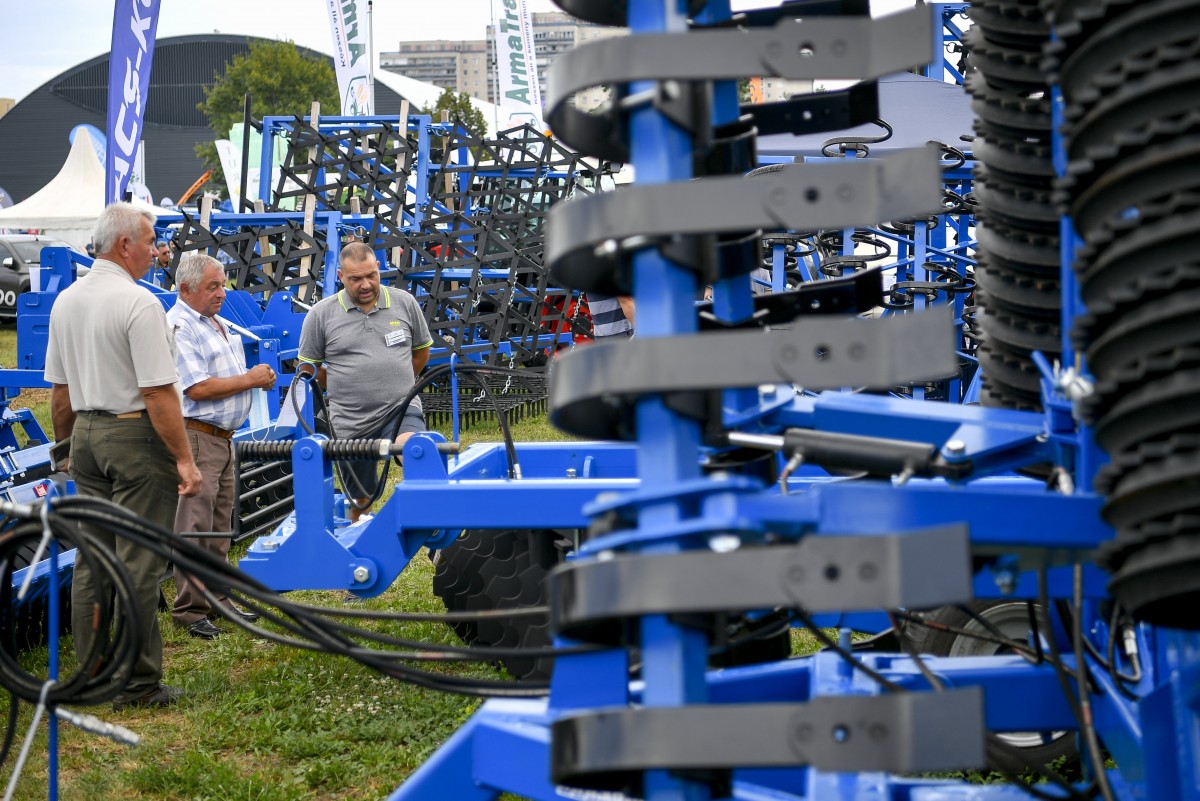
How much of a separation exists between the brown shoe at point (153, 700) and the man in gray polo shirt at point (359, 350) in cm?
158

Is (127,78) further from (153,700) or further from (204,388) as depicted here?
(153,700)

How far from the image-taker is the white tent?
104 feet

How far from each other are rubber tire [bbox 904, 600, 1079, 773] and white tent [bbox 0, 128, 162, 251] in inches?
1168

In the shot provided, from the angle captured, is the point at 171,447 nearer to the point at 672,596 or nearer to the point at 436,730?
the point at 436,730

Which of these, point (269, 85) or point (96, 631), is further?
point (269, 85)

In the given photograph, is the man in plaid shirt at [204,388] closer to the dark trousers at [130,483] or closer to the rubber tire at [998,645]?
the dark trousers at [130,483]

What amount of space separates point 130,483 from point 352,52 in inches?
822

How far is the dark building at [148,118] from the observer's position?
7219cm

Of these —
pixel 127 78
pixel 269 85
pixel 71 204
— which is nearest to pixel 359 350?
pixel 127 78

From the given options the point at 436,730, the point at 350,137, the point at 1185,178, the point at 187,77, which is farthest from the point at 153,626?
the point at 187,77

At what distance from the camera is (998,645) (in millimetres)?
3904

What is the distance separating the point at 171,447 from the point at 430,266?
858 centimetres

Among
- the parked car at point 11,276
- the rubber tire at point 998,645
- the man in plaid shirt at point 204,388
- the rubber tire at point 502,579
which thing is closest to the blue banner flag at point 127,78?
the man in plaid shirt at point 204,388

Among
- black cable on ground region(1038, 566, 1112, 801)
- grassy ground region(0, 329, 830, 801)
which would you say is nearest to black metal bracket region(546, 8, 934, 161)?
black cable on ground region(1038, 566, 1112, 801)
